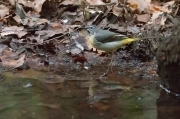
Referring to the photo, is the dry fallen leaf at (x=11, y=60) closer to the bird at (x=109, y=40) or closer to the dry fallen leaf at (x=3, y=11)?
the bird at (x=109, y=40)

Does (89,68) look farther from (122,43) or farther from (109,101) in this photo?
(109,101)

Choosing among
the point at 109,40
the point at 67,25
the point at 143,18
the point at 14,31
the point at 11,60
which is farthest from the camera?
the point at 143,18

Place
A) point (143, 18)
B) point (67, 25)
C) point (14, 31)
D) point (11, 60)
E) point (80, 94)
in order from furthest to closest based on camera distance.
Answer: point (143, 18), point (67, 25), point (14, 31), point (11, 60), point (80, 94)

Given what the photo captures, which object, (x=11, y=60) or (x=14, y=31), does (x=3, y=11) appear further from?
(x=11, y=60)

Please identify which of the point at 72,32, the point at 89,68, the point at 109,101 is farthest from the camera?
the point at 72,32

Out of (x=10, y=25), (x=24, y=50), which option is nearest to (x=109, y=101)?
Result: (x=24, y=50)

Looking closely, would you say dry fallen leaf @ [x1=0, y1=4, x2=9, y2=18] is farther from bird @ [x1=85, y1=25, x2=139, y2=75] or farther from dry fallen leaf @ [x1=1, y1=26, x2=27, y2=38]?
bird @ [x1=85, y1=25, x2=139, y2=75]

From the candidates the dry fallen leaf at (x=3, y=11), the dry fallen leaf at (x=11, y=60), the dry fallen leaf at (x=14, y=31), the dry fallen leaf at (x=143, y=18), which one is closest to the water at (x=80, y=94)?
the dry fallen leaf at (x=11, y=60)

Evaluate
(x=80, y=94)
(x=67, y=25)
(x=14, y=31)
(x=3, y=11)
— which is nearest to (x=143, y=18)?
(x=67, y=25)
